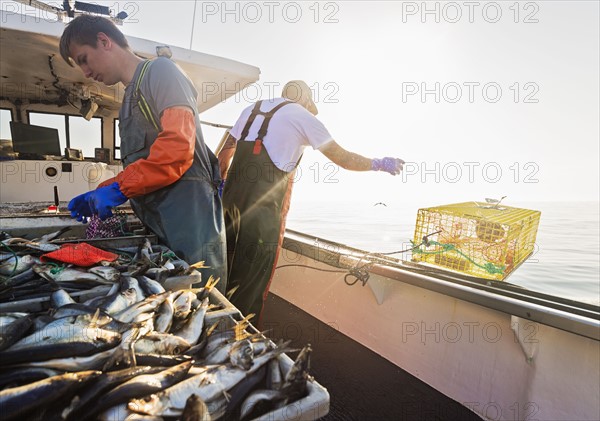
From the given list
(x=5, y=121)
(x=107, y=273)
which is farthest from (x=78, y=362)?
(x=5, y=121)

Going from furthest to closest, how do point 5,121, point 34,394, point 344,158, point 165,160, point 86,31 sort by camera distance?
point 5,121 < point 344,158 < point 86,31 < point 165,160 < point 34,394

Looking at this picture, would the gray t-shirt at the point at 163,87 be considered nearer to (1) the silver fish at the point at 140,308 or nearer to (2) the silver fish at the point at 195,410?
(1) the silver fish at the point at 140,308

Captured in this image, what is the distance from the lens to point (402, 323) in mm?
2957

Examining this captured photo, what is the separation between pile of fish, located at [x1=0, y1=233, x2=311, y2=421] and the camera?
0.81m

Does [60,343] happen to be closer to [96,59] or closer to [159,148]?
[159,148]

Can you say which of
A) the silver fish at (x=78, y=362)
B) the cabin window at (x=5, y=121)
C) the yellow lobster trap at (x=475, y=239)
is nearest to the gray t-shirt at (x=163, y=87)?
the silver fish at (x=78, y=362)

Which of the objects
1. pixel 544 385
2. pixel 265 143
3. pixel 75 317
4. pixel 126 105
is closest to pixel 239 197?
pixel 265 143

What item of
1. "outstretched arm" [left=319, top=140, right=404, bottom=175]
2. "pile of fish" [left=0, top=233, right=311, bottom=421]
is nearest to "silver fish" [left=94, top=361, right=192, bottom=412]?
"pile of fish" [left=0, top=233, right=311, bottom=421]

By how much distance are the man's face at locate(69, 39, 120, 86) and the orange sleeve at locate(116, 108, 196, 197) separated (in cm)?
68

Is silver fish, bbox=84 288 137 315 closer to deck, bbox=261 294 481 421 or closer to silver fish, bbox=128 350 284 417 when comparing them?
silver fish, bbox=128 350 284 417

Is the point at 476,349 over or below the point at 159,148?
below

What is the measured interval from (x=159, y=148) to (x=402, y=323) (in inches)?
102

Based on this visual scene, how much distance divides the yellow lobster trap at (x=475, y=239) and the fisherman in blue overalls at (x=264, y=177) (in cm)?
117

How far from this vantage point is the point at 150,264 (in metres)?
1.63
